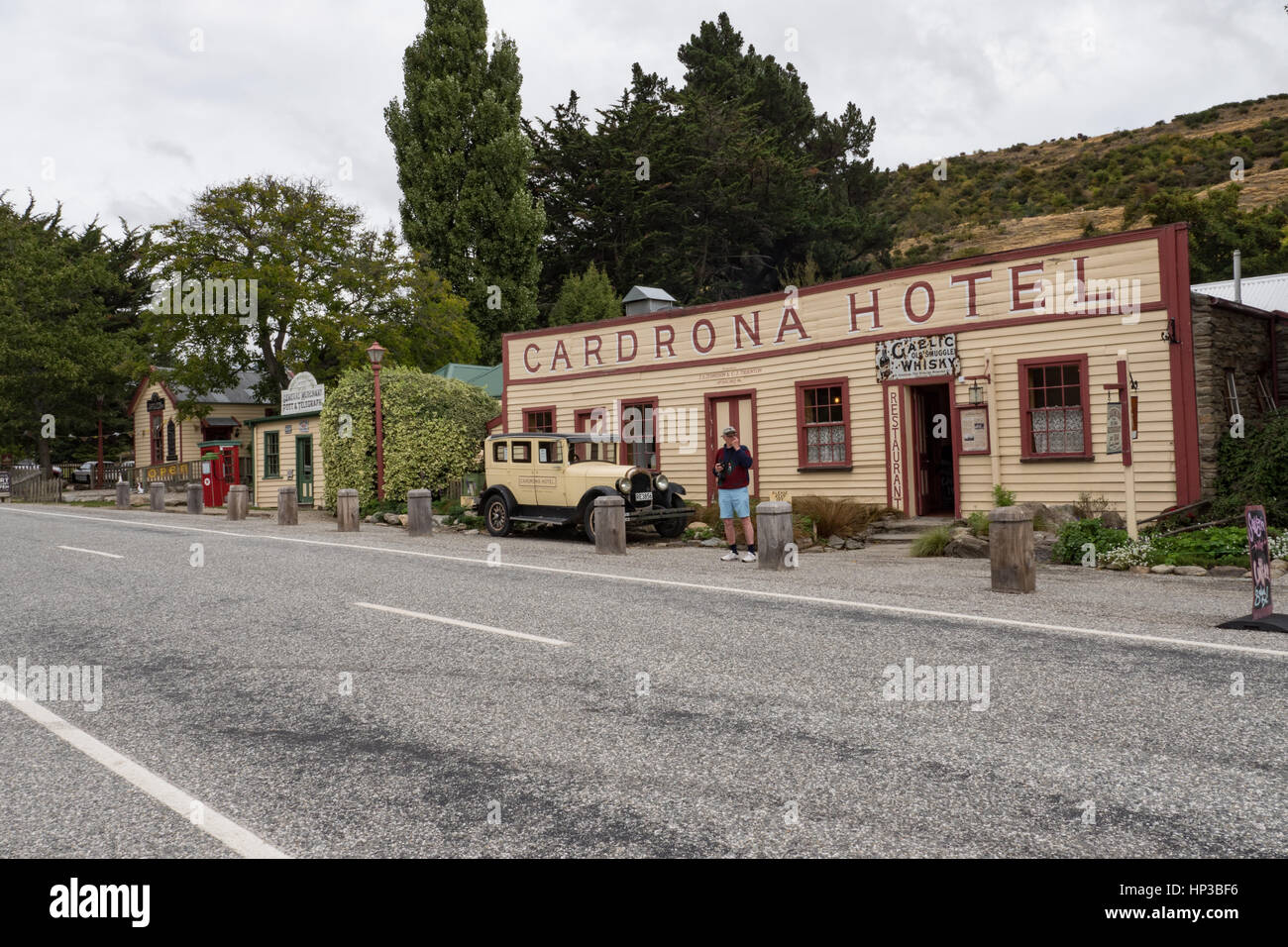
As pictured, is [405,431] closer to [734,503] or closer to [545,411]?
[545,411]

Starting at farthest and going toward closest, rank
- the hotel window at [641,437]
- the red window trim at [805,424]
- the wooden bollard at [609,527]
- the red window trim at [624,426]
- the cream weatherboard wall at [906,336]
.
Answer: the hotel window at [641,437], the red window trim at [624,426], the red window trim at [805,424], the cream weatherboard wall at [906,336], the wooden bollard at [609,527]

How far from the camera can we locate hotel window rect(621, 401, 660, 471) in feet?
68.6

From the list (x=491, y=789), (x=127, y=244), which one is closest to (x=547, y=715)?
(x=491, y=789)

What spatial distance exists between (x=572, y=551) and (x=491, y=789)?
10.6 metres

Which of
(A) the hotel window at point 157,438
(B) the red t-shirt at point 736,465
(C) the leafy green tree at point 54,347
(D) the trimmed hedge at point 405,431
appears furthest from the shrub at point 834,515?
(A) the hotel window at point 157,438

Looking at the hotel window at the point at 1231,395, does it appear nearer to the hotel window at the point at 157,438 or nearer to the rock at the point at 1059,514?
the rock at the point at 1059,514

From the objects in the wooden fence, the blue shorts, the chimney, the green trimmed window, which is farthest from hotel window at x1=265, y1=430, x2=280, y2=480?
the blue shorts

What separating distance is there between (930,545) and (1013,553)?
4.38 metres

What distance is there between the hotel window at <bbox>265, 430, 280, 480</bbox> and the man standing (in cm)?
2136

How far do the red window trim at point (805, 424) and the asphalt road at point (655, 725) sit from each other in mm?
8176

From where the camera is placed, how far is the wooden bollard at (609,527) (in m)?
14.2

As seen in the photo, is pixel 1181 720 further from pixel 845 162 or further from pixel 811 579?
pixel 845 162

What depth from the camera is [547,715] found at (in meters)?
5.17

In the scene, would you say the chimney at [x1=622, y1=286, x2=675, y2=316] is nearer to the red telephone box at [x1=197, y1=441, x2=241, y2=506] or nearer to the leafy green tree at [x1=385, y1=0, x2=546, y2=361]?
the red telephone box at [x1=197, y1=441, x2=241, y2=506]
